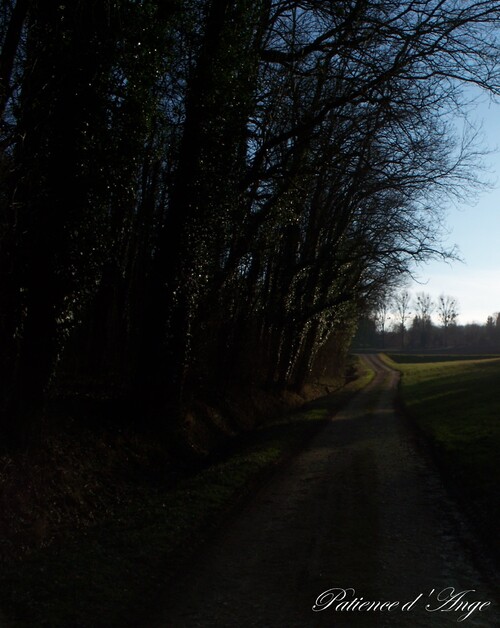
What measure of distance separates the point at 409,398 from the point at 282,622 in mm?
31245

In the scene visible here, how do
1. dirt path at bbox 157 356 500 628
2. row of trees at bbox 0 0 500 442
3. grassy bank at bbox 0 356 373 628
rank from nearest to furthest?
grassy bank at bbox 0 356 373 628
dirt path at bbox 157 356 500 628
row of trees at bbox 0 0 500 442

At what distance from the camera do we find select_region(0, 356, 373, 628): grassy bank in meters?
5.86

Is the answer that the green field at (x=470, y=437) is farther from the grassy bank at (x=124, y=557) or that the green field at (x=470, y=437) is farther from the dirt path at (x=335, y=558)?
the grassy bank at (x=124, y=557)

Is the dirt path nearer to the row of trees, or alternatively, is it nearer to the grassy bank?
the grassy bank

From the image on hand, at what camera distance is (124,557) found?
24.1 feet

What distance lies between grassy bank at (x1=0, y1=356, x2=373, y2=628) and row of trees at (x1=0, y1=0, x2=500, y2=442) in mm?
2240

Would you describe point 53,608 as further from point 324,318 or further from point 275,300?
point 324,318

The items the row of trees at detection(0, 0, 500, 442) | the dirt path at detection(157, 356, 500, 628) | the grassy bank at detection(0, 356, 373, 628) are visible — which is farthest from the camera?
the row of trees at detection(0, 0, 500, 442)

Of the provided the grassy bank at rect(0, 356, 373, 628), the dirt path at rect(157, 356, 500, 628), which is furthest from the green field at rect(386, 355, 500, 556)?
the grassy bank at rect(0, 356, 373, 628)

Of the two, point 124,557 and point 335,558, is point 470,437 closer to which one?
point 335,558

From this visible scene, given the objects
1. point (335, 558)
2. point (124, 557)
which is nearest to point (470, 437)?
point (335, 558)

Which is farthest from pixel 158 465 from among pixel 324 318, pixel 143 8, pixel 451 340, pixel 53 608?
pixel 451 340

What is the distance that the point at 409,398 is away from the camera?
117 feet

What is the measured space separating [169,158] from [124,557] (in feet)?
36.1
